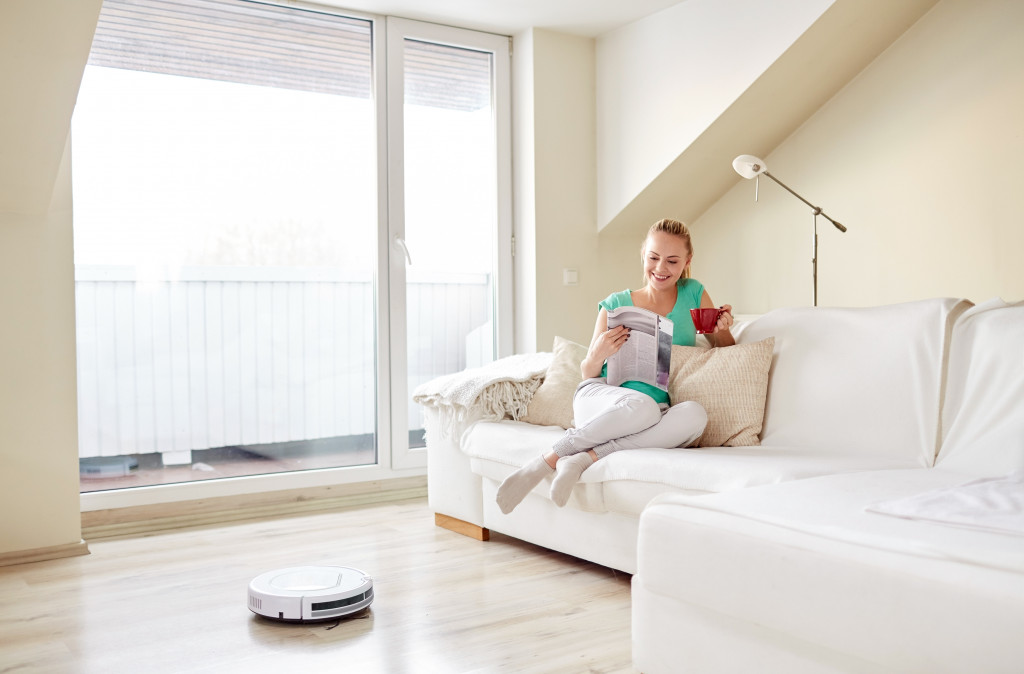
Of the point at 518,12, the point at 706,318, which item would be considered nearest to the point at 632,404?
the point at 706,318

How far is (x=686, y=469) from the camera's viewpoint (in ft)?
7.39

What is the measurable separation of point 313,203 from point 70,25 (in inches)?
66.7

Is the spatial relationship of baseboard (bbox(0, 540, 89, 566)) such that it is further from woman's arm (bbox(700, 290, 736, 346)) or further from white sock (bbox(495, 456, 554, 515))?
woman's arm (bbox(700, 290, 736, 346))

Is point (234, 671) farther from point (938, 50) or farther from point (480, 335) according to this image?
point (938, 50)

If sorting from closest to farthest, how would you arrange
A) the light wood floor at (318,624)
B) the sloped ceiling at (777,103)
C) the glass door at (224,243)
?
the light wood floor at (318,624) < the sloped ceiling at (777,103) < the glass door at (224,243)

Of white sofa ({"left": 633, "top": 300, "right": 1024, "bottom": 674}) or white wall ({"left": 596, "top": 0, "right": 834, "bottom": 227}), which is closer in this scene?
white sofa ({"left": 633, "top": 300, "right": 1024, "bottom": 674})

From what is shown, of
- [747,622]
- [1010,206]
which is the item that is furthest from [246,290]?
[1010,206]

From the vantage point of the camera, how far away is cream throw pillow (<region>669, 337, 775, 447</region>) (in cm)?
259

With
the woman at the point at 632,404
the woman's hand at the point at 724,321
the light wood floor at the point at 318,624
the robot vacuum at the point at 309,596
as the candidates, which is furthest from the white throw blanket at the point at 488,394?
the robot vacuum at the point at 309,596

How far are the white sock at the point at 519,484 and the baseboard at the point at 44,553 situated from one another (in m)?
1.63

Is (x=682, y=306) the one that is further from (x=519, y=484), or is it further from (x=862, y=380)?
(x=519, y=484)

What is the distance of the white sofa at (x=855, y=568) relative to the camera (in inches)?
51.1

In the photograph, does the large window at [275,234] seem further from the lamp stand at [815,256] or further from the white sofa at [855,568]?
the white sofa at [855,568]

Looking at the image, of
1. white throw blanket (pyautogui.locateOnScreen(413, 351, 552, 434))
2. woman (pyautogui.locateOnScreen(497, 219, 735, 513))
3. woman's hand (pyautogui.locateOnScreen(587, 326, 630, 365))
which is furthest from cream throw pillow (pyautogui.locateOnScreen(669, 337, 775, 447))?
white throw blanket (pyautogui.locateOnScreen(413, 351, 552, 434))
